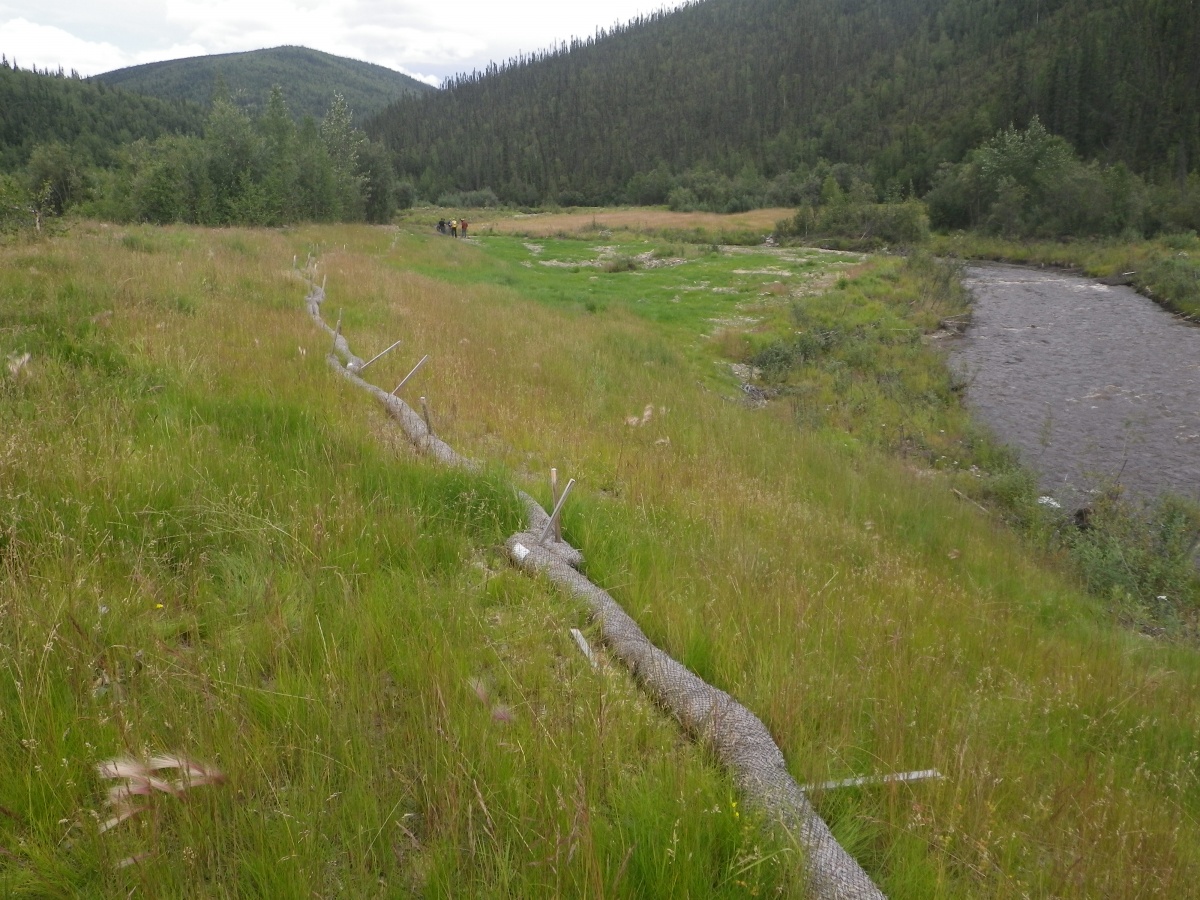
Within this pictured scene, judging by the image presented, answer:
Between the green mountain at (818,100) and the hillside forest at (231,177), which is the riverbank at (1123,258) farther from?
the hillside forest at (231,177)

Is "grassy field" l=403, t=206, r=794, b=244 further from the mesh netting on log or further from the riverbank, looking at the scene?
the mesh netting on log

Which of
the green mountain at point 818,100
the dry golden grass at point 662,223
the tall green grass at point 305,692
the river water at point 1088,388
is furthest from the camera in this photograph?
the green mountain at point 818,100

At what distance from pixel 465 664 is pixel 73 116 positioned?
16990cm

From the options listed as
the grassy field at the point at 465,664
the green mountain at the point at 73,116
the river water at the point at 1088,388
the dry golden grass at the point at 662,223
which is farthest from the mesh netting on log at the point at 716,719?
the green mountain at the point at 73,116

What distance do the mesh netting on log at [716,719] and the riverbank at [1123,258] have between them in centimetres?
2998

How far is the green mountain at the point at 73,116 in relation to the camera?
11706cm

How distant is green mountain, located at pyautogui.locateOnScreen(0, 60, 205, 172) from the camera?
11706 cm

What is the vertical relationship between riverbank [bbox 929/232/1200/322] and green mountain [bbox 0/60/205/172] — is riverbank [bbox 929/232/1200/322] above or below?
below

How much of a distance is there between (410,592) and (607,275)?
30.6m

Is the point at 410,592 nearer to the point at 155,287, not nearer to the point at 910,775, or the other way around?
the point at 910,775

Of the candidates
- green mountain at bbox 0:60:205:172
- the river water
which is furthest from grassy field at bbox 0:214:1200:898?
green mountain at bbox 0:60:205:172

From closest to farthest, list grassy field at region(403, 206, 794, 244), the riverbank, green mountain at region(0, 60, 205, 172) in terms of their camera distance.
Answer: the riverbank < grassy field at region(403, 206, 794, 244) < green mountain at region(0, 60, 205, 172)

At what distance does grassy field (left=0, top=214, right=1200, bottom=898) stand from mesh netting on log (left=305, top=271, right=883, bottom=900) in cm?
10

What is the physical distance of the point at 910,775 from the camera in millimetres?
2619
